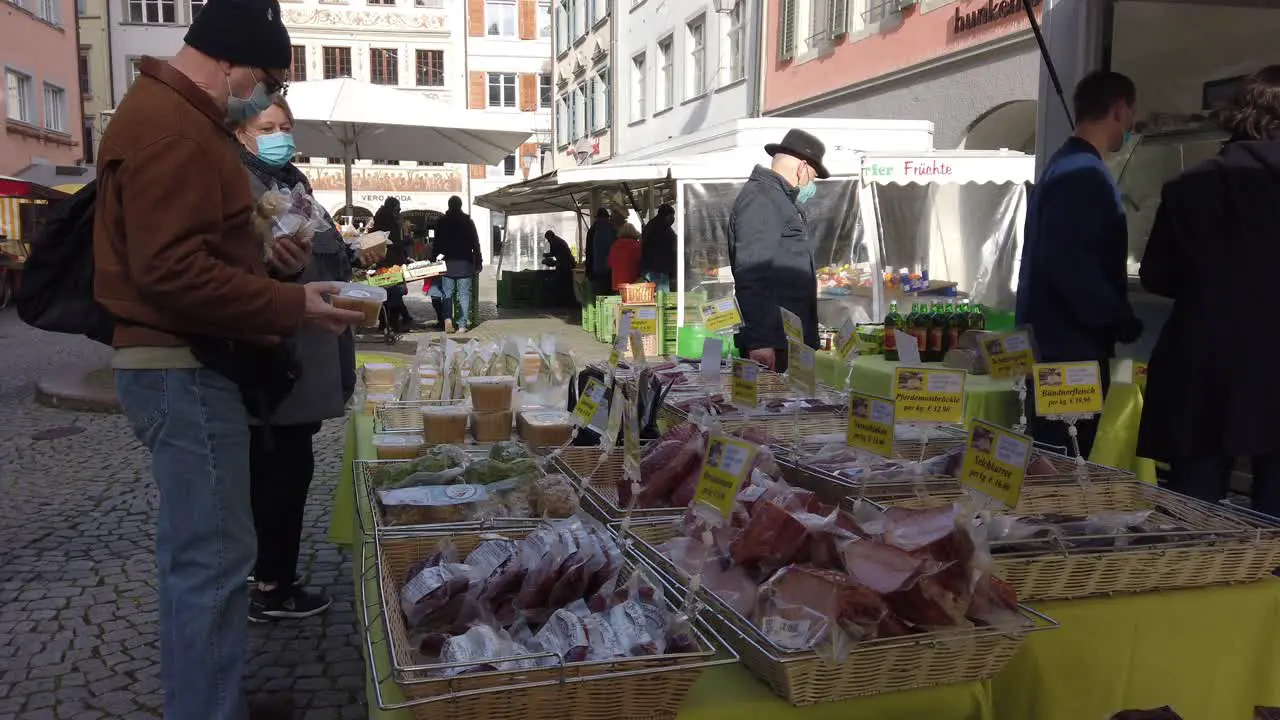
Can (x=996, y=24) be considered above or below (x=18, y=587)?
above

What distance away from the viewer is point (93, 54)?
3066 centimetres

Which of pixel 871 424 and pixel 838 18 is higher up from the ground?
pixel 838 18

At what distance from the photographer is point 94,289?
1902mm

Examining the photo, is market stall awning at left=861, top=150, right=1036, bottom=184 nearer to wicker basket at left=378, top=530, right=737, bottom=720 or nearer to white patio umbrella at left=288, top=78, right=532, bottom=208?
white patio umbrella at left=288, top=78, right=532, bottom=208

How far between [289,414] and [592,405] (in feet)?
3.22

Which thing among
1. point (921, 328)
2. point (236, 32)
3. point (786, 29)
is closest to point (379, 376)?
point (236, 32)

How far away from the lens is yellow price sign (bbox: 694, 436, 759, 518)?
1.66 meters

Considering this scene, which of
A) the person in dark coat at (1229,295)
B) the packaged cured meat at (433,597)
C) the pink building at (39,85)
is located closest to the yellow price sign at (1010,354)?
the person in dark coat at (1229,295)

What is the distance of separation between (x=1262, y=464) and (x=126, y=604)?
13.2 ft

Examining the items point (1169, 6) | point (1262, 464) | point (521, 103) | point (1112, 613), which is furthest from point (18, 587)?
point (521, 103)

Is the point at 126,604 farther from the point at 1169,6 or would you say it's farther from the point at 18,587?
the point at 1169,6

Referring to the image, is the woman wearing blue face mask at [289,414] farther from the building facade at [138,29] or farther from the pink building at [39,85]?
the building facade at [138,29]

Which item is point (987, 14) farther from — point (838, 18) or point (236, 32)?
point (236, 32)

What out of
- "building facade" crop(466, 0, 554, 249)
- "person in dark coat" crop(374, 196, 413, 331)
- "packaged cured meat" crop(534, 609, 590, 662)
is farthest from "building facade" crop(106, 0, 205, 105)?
"packaged cured meat" crop(534, 609, 590, 662)
